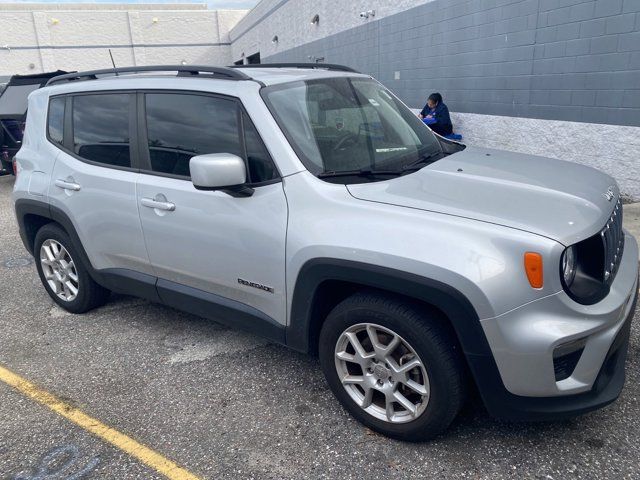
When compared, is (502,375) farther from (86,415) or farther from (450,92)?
(450,92)

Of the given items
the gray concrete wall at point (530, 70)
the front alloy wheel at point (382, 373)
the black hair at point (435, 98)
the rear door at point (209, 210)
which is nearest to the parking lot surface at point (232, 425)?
the front alloy wheel at point (382, 373)

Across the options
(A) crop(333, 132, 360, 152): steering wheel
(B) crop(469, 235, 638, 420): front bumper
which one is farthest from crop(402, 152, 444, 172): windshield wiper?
(B) crop(469, 235, 638, 420): front bumper

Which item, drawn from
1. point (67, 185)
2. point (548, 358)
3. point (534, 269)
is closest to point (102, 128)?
point (67, 185)

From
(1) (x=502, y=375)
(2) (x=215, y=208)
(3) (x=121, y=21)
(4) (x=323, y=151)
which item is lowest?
(1) (x=502, y=375)

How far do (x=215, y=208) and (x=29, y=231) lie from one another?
2402 mm

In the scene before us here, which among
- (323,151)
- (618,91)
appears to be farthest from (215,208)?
(618,91)

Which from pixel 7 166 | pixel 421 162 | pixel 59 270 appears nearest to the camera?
pixel 421 162

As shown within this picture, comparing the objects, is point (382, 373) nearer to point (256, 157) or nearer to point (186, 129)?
point (256, 157)

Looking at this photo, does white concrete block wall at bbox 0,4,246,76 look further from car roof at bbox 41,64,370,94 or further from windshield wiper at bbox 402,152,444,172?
windshield wiper at bbox 402,152,444,172

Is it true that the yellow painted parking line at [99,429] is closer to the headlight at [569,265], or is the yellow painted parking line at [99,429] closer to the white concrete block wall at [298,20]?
the headlight at [569,265]

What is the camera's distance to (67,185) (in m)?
3.92

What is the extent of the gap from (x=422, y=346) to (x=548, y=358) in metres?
0.53

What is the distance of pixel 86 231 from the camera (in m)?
3.89

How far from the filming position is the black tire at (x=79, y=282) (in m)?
4.17
